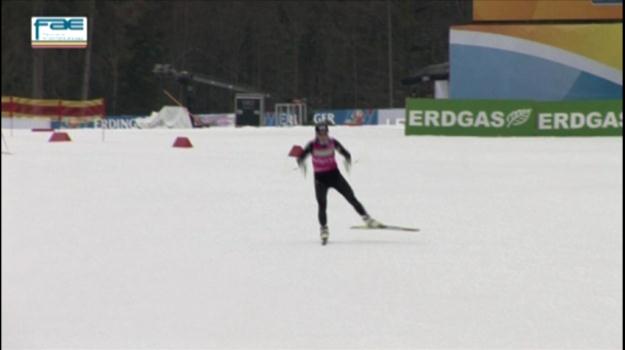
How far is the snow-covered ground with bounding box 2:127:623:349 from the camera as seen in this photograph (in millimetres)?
5305

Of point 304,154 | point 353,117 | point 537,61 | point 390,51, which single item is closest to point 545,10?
point 537,61

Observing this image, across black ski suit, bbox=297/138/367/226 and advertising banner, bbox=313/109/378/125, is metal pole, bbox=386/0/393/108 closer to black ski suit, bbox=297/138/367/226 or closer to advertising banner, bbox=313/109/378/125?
advertising banner, bbox=313/109/378/125

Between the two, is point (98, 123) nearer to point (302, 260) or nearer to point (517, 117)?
Result: point (517, 117)

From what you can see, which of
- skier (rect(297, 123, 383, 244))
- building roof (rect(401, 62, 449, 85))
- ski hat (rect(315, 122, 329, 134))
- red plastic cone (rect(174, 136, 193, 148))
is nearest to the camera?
ski hat (rect(315, 122, 329, 134))

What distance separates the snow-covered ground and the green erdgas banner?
1548 cm

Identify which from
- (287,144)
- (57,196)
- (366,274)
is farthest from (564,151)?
(366,274)

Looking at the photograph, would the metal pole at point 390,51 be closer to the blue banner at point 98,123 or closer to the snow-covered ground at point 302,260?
the blue banner at point 98,123

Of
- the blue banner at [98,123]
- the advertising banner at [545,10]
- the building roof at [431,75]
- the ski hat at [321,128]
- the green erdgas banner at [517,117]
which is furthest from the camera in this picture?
the building roof at [431,75]

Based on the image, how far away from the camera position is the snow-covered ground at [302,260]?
5.30 meters

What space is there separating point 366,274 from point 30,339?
645 cm

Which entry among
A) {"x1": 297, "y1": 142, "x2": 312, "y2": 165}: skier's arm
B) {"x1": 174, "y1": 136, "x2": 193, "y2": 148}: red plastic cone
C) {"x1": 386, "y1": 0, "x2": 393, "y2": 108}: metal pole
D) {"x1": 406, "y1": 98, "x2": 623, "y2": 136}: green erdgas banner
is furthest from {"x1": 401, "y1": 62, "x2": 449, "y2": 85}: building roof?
{"x1": 297, "y1": 142, "x2": 312, "y2": 165}: skier's arm

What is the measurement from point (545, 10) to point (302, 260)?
121 feet

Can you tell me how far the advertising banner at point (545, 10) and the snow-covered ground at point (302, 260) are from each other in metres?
25.1

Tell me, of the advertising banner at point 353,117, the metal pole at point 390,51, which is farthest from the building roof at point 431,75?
the metal pole at point 390,51
